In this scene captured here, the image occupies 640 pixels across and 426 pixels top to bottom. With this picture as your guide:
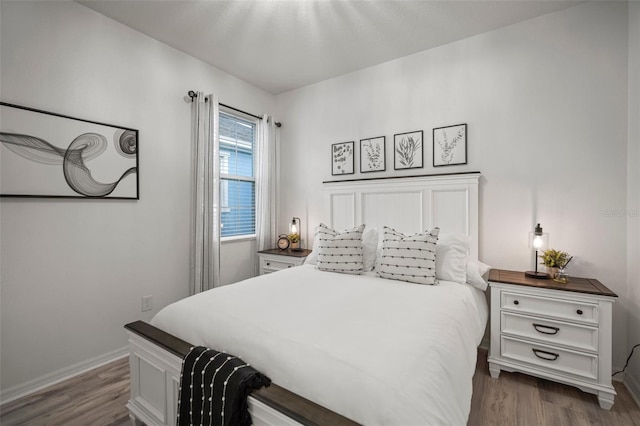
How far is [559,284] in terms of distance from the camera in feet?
6.66

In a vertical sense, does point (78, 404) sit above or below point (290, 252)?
below

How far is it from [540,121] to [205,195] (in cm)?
305

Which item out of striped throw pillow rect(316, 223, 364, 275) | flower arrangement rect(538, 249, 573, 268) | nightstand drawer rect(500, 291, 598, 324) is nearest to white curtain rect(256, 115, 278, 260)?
striped throw pillow rect(316, 223, 364, 275)

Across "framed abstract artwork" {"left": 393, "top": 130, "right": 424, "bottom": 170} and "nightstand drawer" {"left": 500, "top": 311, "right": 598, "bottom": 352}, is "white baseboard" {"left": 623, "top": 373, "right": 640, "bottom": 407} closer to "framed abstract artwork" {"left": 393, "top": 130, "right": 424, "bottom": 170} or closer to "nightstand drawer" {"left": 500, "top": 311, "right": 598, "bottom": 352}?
"nightstand drawer" {"left": 500, "top": 311, "right": 598, "bottom": 352}

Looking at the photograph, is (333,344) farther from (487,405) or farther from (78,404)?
(78,404)

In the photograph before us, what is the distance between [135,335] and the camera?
Answer: 161 cm

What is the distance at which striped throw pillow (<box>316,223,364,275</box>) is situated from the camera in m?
2.45

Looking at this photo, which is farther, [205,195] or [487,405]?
[205,195]

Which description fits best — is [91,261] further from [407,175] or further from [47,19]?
[407,175]

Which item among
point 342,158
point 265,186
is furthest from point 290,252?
point 342,158

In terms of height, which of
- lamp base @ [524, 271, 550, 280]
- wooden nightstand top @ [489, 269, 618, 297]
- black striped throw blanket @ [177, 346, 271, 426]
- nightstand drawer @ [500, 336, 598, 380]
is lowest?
nightstand drawer @ [500, 336, 598, 380]

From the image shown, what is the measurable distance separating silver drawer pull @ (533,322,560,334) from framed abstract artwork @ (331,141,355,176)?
7.03 feet

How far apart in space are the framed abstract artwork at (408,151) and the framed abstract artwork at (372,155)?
140 millimetres

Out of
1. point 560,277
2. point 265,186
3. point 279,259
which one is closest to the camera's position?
point 560,277
